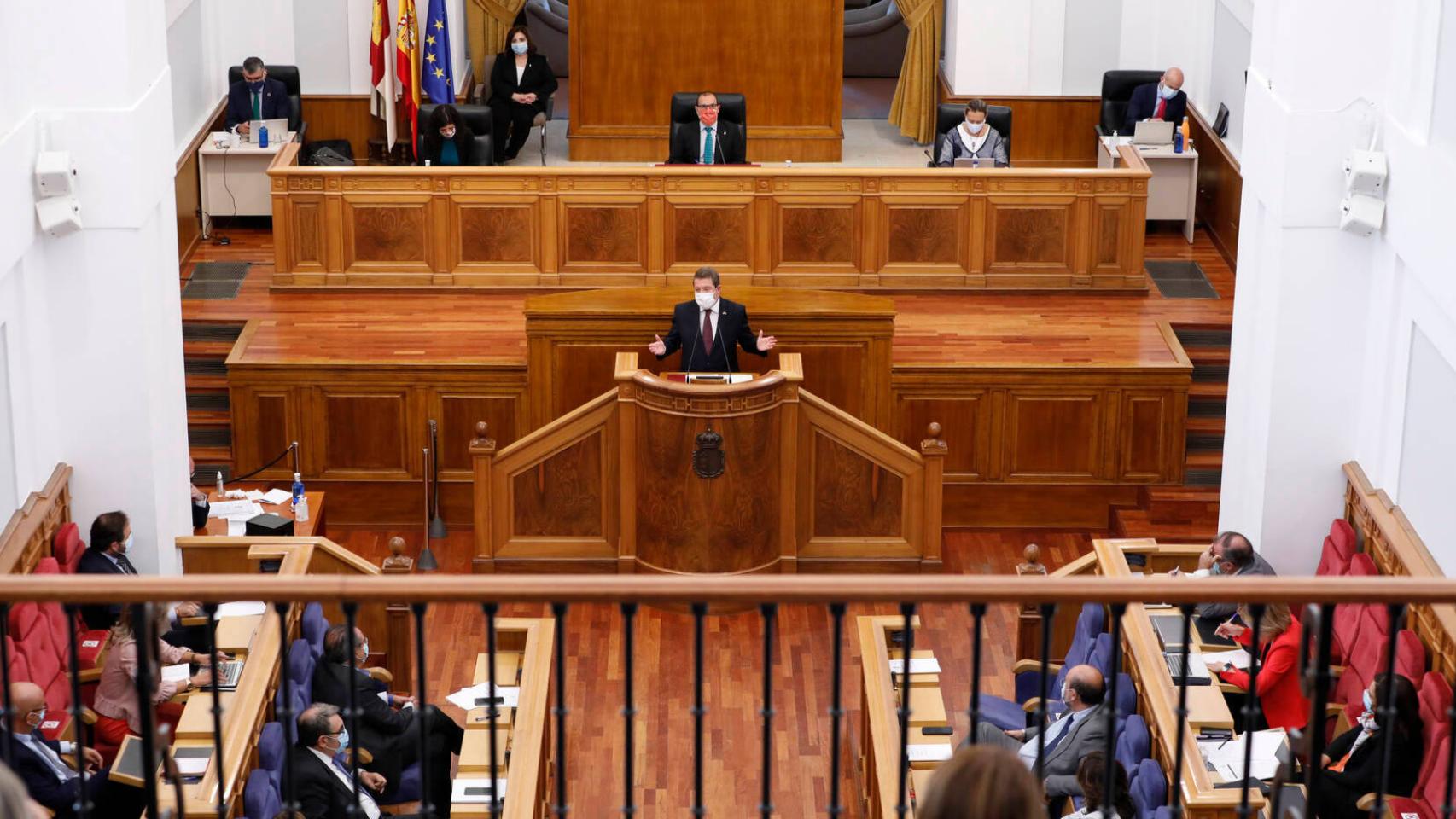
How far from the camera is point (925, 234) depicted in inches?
493

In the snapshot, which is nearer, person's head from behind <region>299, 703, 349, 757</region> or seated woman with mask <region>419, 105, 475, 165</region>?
person's head from behind <region>299, 703, 349, 757</region>

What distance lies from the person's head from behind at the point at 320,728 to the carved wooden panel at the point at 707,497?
10.3 feet

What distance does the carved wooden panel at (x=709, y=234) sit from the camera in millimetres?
12406

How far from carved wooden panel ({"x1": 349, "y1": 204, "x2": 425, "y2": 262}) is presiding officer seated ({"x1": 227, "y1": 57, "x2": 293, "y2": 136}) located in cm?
238

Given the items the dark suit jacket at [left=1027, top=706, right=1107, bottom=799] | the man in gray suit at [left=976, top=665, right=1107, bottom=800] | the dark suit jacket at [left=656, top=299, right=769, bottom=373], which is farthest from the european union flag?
the dark suit jacket at [left=1027, top=706, right=1107, bottom=799]

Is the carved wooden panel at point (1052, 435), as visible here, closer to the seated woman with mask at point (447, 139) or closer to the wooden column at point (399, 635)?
the wooden column at point (399, 635)

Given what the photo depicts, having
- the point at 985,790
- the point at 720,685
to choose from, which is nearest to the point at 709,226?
the point at 720,685

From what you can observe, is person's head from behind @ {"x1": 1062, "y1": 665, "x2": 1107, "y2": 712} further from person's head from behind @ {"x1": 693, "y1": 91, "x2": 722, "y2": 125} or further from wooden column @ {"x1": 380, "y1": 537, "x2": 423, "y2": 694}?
person's head from behind @ {"x1": 693, "y1": 91, "x2": 722, "y2": 125}

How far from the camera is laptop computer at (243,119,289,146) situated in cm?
1441

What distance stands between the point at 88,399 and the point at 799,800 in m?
3.77

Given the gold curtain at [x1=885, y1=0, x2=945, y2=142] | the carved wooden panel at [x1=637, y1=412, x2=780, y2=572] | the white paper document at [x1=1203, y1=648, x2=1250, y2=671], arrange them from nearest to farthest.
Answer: the white paper document at [x1=1203, y1=648, x2=1250, y2=671] → the carved wooden panel at [x1=637, y1=412, x2=780, y2=572] → the gold curtain at [x1=885, y1=0, x2=945, y2=142]

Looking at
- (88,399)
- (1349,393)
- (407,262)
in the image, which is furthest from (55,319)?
(1349,393)

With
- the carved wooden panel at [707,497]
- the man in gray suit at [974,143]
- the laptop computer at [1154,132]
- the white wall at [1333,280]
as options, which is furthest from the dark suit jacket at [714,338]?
the laptop computer at [1154,132]

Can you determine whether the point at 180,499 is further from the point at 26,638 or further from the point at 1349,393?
the point at 1349,393
